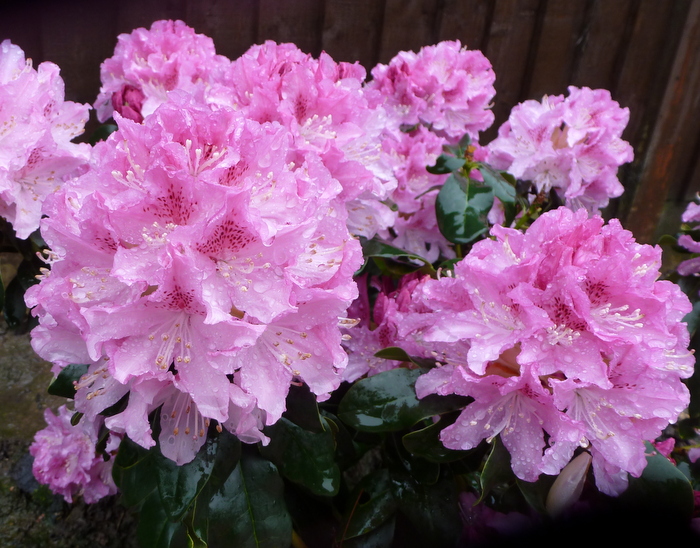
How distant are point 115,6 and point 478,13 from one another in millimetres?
1510

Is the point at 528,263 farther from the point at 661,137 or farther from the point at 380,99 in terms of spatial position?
the point at 661,137

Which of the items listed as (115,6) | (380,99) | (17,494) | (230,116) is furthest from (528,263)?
(115,6)

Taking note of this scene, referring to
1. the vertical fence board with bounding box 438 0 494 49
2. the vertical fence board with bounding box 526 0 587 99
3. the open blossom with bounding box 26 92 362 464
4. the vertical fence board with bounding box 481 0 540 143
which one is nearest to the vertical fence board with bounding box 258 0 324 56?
the vertical fence board with bounding box 438 0 494 49

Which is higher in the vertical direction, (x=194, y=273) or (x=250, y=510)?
(x=194, y=273)

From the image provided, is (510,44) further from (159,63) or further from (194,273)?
(194,273)

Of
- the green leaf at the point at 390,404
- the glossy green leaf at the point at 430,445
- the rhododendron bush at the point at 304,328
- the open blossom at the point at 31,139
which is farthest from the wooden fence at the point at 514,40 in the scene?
the glossy green leaf at the point at 430,445

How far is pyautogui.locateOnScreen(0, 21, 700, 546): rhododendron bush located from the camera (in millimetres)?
725

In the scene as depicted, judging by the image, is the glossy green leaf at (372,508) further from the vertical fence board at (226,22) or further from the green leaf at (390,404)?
the vertical fence board at (226,22)

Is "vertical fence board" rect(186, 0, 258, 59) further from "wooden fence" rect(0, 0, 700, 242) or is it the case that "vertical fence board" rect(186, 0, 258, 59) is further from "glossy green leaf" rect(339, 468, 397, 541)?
"glossy green leaf" rect(339, 468, 397, 541)

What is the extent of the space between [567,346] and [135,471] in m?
0.69

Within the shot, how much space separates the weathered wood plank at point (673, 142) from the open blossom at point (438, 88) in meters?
1.56

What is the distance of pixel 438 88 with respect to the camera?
1.64 m

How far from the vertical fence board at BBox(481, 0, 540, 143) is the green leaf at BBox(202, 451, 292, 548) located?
2.27 m

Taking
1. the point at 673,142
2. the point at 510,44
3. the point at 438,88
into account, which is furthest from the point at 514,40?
the point at 438,88
